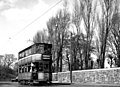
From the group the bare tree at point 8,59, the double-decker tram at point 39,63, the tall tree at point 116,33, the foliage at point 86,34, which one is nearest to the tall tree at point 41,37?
the foliage at point 86,34

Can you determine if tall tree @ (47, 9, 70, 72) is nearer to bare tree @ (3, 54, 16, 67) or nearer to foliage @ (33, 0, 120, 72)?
foliage @ (33, 0, 120, 72)

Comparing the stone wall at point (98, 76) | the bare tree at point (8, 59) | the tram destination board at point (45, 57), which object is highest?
the bare tree at point (8, 59)

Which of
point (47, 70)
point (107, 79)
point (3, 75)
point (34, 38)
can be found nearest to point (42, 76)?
point (47, 70)

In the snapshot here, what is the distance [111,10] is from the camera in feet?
102

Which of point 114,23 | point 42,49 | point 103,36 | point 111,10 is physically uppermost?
point 111,10

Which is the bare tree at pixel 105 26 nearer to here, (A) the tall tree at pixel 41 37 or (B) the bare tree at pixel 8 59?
(A) the tall tree at pixel 41 37

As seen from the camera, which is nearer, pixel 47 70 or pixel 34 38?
pixel 47 70

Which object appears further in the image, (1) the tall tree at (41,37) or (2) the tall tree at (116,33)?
(1) the tall tree at (41,37)

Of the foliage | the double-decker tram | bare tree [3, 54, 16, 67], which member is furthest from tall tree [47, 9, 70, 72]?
bare tree [3, 54, 16, 67]

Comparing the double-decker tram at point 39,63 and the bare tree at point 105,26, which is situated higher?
the bare tree at point 105,26

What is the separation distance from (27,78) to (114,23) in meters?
14.6

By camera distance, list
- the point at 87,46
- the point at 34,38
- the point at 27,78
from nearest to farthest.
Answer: the point at 27,78
the point at 87,46
the point at 34,38

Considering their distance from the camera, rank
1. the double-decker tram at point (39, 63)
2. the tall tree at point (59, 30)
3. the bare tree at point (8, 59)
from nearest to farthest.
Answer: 1. the double-decker tram at point (39, 63)
2. the tall tree at point (59, 30)
3. the bare tree at point (8, 59)

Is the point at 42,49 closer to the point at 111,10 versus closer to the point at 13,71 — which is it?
the point at 111,10
